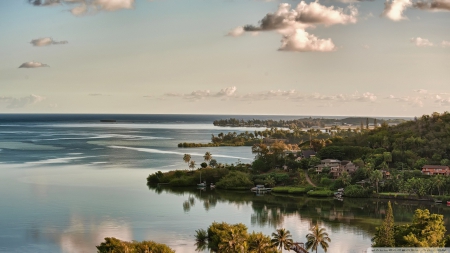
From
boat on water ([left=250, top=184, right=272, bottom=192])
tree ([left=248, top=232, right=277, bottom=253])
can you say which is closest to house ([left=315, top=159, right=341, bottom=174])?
boat on water ([left=250, top=184, right=272, bottom=192])

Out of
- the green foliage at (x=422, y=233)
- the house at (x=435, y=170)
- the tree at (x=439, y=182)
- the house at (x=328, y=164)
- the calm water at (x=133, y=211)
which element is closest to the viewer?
the green foliage at (x=422, y=233)

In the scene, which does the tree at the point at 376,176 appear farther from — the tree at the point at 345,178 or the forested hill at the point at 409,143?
the forested hill at the point at 409,143

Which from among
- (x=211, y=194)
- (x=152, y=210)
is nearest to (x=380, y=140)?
(x=211, y=194)

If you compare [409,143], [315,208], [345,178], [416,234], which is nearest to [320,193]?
[345,178]

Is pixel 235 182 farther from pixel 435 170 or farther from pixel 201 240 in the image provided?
pixel 201 240

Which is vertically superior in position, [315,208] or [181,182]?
[181,182]

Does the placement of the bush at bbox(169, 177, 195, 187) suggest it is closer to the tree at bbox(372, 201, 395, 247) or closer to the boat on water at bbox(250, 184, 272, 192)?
the boat on water at bbox(250, 184, 272, 192)

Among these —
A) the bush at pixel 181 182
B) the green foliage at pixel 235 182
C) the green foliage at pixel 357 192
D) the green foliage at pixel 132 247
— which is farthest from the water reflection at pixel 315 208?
the green foliage at pixel 132 247
